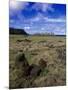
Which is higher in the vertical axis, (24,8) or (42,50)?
(24,8)

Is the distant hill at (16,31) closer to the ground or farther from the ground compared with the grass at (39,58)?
farther from the ground

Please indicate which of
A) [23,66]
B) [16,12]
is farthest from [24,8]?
[23,66]

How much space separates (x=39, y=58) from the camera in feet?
5.68

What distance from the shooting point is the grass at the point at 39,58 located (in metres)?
1.68

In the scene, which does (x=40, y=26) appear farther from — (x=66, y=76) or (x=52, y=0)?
(x=66, y=76)

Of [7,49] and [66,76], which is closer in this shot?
[7,49]

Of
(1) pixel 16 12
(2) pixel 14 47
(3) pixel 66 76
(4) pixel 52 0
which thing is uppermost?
(4) pixel 52 0

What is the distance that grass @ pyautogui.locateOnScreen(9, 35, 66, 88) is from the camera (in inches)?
66.2

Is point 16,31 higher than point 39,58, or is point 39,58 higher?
point 16,31

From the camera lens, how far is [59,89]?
1.76 metres

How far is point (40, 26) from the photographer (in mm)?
1738

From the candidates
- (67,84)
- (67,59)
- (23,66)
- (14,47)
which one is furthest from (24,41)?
(67,84)

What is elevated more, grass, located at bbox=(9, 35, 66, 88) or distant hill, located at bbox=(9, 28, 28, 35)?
distant hill, located at bbox=(9, 28, 28, 35)

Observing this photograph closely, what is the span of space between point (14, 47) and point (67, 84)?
0.57 meters
